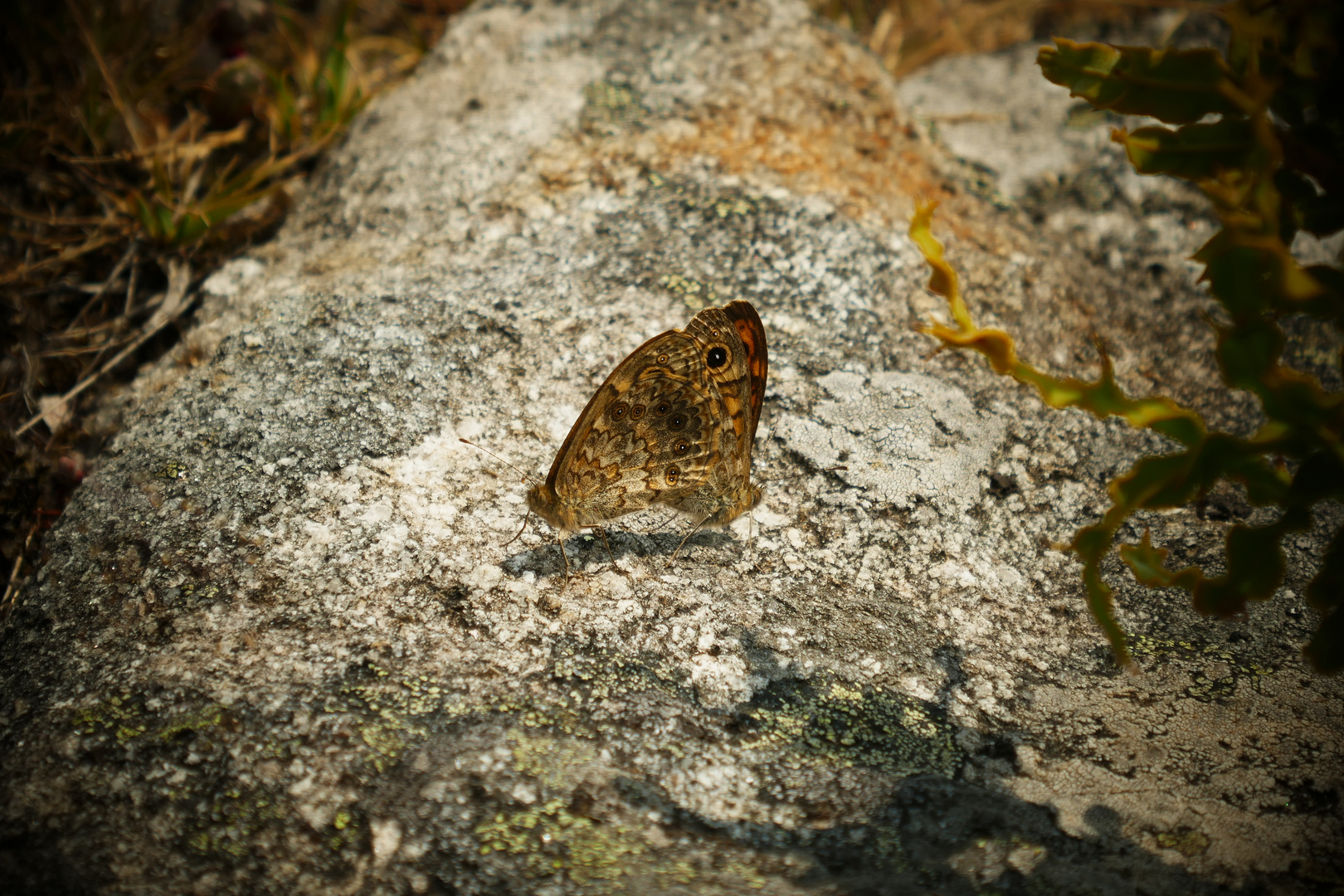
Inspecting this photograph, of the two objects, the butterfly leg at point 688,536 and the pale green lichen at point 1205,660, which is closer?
the pale green lichen at point 1205,660

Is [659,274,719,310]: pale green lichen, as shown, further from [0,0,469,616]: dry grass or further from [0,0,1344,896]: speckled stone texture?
[0,0,469,616]: dry grass

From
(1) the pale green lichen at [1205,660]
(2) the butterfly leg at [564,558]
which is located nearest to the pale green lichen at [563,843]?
(2) the butterfly leg at [564,558]

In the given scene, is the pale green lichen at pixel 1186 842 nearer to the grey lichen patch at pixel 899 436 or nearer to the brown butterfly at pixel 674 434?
the grey lichen patch at pixel 899 436

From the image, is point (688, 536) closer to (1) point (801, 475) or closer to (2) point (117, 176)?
(1) point (801, 475)

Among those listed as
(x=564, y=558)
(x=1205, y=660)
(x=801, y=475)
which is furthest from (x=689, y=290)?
(x=1205, y=660)

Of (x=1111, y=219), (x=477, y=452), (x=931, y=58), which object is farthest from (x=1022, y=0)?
(x=477, y=452)

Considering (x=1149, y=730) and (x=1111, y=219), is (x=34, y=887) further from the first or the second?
(x=1111, y=219)
